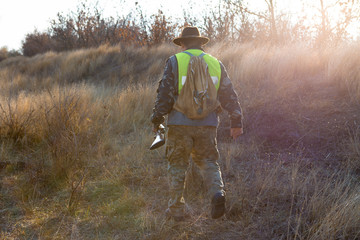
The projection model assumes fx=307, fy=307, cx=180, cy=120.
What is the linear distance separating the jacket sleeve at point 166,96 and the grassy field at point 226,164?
3.79ft

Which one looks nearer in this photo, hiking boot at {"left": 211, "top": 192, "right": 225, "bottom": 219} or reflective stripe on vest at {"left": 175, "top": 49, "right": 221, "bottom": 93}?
hiking boot at {"left": 211, "top": 192, "right": 225, "bottom": 219}

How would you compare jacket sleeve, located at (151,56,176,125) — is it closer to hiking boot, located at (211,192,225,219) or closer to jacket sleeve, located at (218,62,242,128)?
jacket sleeve, located at (218,62,242,128)

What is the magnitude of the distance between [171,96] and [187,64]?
0.37m

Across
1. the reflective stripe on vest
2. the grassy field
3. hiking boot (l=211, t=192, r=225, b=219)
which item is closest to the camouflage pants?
hiking boot (l=211, t=192, r=225, b=219)

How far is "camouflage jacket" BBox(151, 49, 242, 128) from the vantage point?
10.5ft

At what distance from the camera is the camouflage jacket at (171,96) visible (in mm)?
3191

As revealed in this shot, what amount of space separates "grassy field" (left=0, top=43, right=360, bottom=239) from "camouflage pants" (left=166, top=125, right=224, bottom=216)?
0.35m

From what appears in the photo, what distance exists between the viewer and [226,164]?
4539 mm

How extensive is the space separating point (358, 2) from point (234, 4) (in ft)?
15.0

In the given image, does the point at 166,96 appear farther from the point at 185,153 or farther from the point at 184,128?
the point at 185,153

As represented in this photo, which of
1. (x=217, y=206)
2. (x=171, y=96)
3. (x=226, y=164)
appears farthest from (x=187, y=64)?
(x=226, y=164)

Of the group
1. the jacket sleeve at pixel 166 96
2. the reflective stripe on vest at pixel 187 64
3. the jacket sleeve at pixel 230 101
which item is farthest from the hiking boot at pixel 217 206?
the reflective stripe on vest at pixel 187 64

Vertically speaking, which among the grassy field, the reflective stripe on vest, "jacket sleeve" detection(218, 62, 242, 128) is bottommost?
the grassy field

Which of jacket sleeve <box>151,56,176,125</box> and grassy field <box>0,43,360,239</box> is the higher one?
jacket sleeve <box>151,56,176,125</box>
